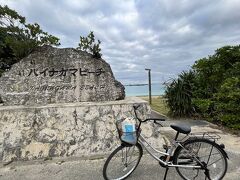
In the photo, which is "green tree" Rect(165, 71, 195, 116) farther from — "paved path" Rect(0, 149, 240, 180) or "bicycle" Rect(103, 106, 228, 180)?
"bicycle" Rect(103, 106, 228, 180)

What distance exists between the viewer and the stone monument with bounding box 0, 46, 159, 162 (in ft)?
13.8

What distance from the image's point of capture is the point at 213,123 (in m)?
7.00

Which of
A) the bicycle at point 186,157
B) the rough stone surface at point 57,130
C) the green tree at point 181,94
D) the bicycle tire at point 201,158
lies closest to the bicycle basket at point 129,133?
the bicycle at point 186,157

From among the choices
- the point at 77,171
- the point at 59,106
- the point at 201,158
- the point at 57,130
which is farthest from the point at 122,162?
the point at 59,106

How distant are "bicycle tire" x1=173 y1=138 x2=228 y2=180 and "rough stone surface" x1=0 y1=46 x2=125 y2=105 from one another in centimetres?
218

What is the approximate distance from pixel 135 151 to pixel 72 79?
215cm

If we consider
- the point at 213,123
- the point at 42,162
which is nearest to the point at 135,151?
A: the point at 42,162

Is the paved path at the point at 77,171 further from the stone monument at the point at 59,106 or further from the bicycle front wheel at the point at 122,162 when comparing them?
the stone monument at the point at 59,106

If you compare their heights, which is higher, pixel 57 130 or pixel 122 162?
pixel 57 130

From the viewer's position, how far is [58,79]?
15.8 feet

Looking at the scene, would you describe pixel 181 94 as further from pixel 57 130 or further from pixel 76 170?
pixel 76 170

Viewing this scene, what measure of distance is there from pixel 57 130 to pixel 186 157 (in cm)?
222

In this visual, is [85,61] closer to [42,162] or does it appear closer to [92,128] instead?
[92,128]

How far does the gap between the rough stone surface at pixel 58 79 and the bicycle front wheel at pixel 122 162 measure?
5.84ft
